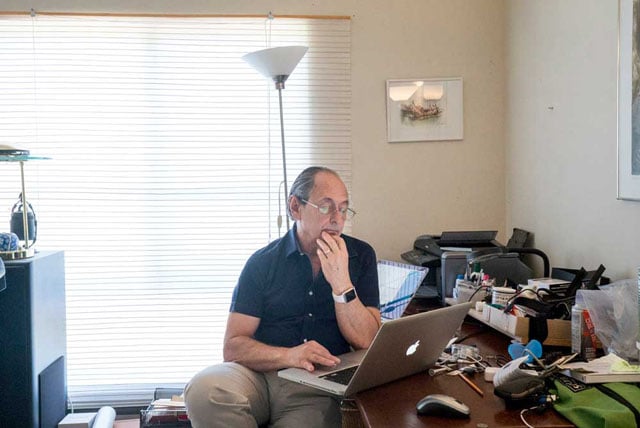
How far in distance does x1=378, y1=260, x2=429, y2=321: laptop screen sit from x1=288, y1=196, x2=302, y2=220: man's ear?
774mm

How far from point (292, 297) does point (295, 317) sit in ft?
0.22

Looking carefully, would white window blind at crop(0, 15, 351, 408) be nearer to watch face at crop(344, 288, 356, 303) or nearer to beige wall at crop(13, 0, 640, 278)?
beige wall at crop(13, 0, 640, 278)

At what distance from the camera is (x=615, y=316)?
76.6 inches

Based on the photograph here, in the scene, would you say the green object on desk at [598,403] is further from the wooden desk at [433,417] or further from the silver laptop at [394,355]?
the silver laptop at [394,355]

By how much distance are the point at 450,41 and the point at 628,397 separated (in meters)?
2.43

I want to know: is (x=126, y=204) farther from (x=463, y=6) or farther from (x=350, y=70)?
(x=463, y=6)

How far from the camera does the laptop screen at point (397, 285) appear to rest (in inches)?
118

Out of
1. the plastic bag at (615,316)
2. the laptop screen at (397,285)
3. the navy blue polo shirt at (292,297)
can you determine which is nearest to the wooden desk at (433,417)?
the plastic bag at (615,316)

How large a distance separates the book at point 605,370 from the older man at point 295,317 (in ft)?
2.31

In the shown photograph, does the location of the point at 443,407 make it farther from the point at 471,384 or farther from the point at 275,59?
the point at 275,59

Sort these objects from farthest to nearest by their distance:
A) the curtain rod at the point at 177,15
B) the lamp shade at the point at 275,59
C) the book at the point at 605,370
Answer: the curtain rod at the point at 177,15 → the lamp shade at the point at 275,59 → the book at the point at 605,370

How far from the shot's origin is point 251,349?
2.23 meters

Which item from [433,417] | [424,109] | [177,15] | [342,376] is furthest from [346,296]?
[177,15]

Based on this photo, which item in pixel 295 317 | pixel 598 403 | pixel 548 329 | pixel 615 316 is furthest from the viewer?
pixel 295 317
